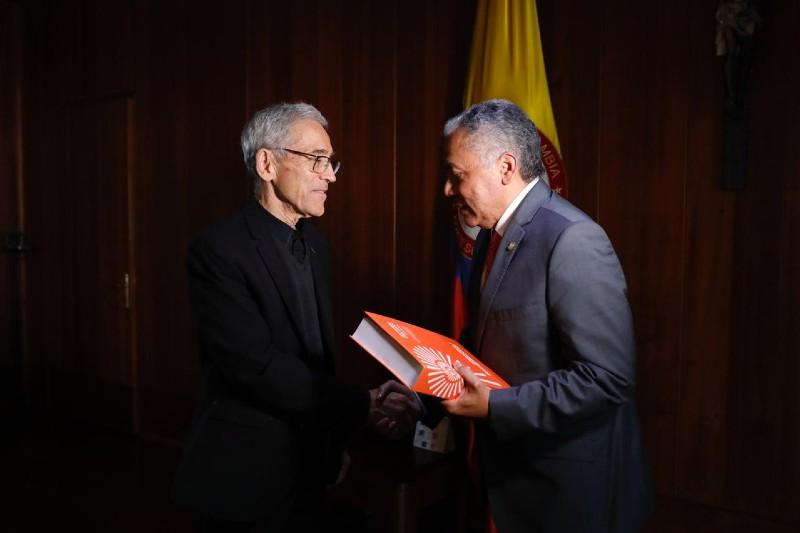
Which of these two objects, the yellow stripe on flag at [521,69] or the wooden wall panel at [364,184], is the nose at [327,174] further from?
the wooden wall panel at [364,184]

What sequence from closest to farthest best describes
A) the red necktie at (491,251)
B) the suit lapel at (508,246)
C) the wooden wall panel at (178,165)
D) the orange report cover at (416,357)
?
the orange report cover at (416,357) → the suit lapel at (508,246) → the red necktie at (491,251) → the wooden wall panel at (178,165)

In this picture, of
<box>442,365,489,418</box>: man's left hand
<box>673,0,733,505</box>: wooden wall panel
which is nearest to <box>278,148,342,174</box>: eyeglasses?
<box>442,365,489,418</box>: man's left hand

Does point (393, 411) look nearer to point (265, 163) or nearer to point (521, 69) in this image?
point (265, 163)

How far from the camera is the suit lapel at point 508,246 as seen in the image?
5.42ft

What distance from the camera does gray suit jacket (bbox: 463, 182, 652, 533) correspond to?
152 centimetres

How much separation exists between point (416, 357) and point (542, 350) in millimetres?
342

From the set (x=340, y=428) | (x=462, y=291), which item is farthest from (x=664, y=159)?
(x=340, y=428)

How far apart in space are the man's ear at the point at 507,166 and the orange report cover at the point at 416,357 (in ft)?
1.41

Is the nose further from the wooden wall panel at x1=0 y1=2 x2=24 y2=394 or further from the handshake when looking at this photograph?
the wooden wall panel at x1=0 y1=2 x2=24 y2=394

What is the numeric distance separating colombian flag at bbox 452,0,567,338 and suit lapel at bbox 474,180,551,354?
1226 millimetres

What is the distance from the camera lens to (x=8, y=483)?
3945 mm

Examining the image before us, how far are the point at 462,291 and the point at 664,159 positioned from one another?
97cm

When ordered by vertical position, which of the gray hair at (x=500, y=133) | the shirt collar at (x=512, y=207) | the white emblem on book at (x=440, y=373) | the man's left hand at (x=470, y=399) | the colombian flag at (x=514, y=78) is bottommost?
the man's left hand at (x=470, y=399)

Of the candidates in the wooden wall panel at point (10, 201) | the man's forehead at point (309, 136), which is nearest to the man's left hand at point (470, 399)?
the man's forehead at point (309, 136)
